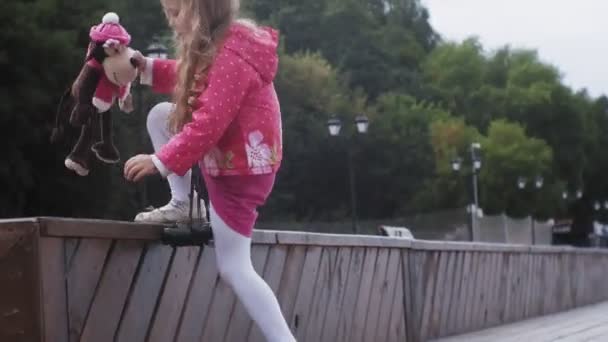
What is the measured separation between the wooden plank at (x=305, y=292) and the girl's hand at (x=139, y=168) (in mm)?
2757

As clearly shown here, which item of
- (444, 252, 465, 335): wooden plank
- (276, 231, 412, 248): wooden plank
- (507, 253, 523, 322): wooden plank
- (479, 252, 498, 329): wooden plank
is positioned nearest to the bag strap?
(276, 231, 412, 248): wooden plank

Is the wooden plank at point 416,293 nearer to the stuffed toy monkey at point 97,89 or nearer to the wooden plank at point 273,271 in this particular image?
the wooden plank at point 273,271

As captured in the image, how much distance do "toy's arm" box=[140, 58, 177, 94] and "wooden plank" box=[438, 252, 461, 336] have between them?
18.8 ft

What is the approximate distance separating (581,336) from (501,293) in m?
3.91

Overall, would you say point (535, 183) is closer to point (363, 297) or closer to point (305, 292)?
point (363, 297)

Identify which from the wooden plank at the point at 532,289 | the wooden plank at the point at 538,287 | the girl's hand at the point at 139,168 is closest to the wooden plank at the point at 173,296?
the girl's hand at the point at 139,168

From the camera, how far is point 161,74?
5152 mm

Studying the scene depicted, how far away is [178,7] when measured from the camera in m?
4.73

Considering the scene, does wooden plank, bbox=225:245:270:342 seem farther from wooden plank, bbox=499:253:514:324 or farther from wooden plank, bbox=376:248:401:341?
wooden plank, bbox=499:253:514:324

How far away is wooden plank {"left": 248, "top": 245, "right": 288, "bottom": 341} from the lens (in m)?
6.45

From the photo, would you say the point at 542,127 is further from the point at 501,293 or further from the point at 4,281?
the point at 4,281

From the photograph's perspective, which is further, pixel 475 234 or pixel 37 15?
pixel 475 234

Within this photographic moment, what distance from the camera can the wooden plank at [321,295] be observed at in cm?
734

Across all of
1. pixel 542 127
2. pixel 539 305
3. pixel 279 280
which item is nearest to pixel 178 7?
pixel 279 280
